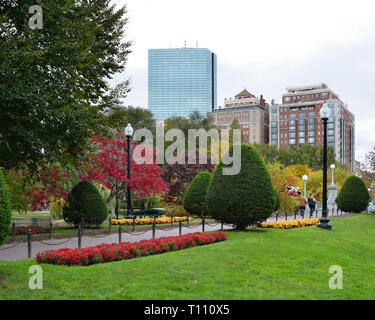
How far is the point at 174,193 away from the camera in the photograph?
3141 centimetres

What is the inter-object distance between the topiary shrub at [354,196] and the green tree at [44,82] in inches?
916

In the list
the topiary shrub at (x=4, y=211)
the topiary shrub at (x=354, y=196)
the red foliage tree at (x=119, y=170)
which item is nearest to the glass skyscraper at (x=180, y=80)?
the topiary shrub at (x=354, y=196)

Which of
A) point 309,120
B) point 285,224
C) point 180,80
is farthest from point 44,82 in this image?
point 180,80

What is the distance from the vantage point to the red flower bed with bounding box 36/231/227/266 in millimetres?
9750

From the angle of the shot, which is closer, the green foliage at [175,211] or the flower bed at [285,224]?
the flower bed at [285,224]

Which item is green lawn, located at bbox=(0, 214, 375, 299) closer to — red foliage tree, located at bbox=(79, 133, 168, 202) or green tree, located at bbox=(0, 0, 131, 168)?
green tree, located at bbox=(0, 0, 131, 168)

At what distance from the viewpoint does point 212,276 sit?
29.6 feet

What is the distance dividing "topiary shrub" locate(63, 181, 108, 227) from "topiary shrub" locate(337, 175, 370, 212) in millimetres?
22206

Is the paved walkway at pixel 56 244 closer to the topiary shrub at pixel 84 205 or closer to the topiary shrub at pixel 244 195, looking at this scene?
the topiary shrub at pixel 84 205

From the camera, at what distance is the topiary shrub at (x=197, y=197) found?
2614 cm

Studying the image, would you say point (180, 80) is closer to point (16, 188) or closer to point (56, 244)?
point (16, 188)

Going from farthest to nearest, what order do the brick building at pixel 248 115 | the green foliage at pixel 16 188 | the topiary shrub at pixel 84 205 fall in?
1. the brick building at pixel 248 115
2. the topiary shrub at pixel 84 205
3. the green foliage at pixel 16 188

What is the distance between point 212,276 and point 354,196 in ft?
90.5
